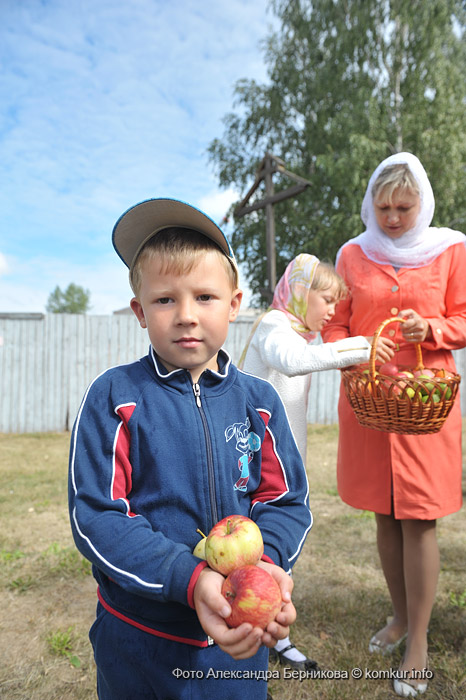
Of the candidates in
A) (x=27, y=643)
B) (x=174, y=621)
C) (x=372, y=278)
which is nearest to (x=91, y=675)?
(x=27, y=643)

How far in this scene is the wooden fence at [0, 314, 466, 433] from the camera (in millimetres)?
9742

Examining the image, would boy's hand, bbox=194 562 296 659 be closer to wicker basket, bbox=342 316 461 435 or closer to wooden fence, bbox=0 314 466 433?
wicker basket, bbox=342 316 461 435

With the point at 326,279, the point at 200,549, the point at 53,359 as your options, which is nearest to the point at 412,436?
the point at 326,279

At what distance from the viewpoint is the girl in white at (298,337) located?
2.34m

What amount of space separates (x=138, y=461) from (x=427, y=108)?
17335mm

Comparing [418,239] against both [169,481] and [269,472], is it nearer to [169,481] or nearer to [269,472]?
[269,472]

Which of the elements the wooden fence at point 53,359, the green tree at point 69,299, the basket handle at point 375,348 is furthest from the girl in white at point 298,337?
the green tree at point 69,299

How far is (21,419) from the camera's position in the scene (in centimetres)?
975

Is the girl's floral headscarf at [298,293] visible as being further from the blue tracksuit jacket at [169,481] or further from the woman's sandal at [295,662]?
the woman's sandal at [295,662]

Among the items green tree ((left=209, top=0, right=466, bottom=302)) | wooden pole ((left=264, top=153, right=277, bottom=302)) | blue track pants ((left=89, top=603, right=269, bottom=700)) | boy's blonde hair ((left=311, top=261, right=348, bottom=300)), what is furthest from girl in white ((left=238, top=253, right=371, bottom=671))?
green tree ((left=209, top=0, right=466, bottom=302))

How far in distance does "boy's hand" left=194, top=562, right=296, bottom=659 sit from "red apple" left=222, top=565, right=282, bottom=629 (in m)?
0.01

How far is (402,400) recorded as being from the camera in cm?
206

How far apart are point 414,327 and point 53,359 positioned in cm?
876

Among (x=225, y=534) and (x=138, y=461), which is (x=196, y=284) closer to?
(x=138, y=461)
